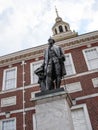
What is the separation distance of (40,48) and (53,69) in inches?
390

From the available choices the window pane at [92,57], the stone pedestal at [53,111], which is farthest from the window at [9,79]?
the stone pedestal at [53,111]

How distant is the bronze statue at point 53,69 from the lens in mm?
6441

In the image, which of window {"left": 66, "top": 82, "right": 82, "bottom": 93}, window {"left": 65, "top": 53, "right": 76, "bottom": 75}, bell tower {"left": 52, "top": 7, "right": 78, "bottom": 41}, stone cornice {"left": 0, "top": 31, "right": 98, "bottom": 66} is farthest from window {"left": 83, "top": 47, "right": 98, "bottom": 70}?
bell tower {"left": 52, "top": 7, "right": 78, "bottom": 41}

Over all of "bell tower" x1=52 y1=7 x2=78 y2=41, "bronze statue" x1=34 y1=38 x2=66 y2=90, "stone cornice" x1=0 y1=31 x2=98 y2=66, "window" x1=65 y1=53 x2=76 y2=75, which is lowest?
"bronze statue" x1=34 y1=38 x2=66 y2=90

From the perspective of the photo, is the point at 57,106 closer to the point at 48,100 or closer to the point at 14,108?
the point at 48,100

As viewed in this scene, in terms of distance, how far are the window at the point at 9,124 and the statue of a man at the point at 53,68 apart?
733cm

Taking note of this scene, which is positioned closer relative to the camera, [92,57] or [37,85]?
[37,85]

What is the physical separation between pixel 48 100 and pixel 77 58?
9.37 m

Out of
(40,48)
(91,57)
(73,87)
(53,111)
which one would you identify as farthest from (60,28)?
(53,111)

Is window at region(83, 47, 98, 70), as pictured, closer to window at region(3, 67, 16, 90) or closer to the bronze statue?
window at region(3, 67, 16, 90)

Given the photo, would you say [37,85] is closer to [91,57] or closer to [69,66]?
[69,66]

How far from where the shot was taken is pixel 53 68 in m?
6.77

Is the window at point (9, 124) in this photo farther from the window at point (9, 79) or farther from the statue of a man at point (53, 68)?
the statue of a man at point (53, 68)

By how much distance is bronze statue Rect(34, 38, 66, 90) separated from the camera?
644 centimetres
